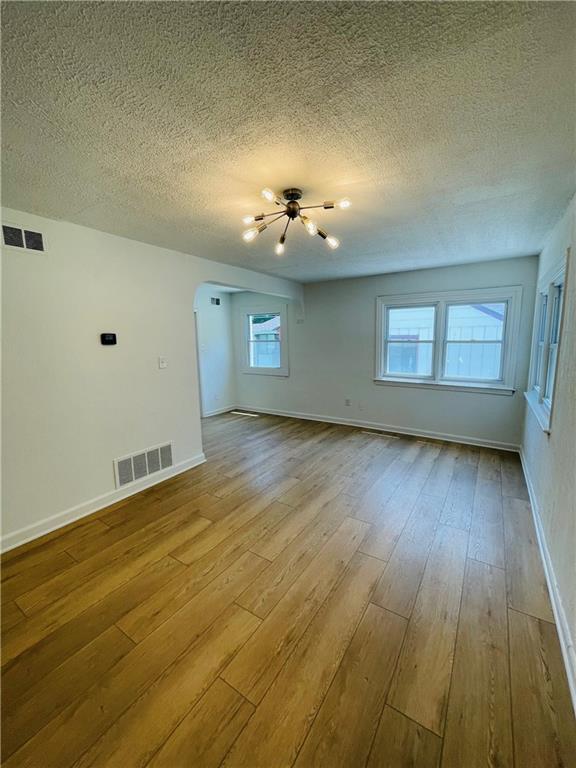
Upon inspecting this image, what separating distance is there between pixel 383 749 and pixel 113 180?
2.98 metres

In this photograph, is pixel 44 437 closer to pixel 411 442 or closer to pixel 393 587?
pixel 393 587

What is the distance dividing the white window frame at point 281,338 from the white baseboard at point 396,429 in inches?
30.4

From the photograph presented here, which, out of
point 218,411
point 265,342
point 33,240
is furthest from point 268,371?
point 33,240

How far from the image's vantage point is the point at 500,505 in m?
2.66

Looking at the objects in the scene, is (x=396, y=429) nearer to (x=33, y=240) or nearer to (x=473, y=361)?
(x=473, y=361)

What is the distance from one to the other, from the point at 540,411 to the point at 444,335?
182 centimetres

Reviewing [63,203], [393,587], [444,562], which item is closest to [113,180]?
[63,203]

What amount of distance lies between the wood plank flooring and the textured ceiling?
7.95 ft

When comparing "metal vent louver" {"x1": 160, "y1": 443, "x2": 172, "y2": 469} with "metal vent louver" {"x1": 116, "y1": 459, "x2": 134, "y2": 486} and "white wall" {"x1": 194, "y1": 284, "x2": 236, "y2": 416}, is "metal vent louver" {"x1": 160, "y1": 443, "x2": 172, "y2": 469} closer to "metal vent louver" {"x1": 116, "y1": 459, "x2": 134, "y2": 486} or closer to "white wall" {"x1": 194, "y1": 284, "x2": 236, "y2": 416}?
"metal vent louver" {"x1": 116, "y1": 459, "x2": 134, "y2": 486}

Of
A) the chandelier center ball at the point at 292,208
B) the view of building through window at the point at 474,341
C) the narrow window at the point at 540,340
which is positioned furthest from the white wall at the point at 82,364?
the narrow window at the point at 540,340

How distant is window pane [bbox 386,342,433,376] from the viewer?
445 cm

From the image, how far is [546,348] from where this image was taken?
112 inches

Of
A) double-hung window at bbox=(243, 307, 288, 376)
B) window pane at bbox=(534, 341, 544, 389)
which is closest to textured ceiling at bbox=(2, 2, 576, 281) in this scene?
window pane at bbox=(534, 341, 544, 389)

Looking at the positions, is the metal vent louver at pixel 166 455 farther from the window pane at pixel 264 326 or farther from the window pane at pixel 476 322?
Answer: the window pane at pixel 476 322
